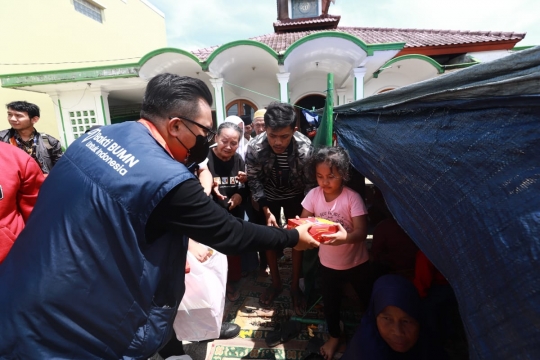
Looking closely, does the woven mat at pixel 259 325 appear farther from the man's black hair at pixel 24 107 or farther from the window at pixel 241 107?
the window at pixel 241 107

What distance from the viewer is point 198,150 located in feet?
4.68

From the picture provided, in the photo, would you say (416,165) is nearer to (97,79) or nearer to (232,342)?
(232,342)

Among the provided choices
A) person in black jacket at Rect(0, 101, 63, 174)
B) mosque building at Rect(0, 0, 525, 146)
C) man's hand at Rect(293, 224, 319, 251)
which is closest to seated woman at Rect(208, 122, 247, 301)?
man's hand at Rect(293, 224, 319, 251)

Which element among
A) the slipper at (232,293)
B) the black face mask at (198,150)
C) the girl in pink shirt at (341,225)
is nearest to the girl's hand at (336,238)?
the girl in pink shirt at (341,225)

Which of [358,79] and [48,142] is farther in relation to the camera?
[358,79]

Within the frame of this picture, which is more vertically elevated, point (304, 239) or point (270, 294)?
point (304, 239)

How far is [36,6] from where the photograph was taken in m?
10.5

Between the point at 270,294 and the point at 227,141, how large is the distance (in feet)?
5.15

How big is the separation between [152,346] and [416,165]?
138cm

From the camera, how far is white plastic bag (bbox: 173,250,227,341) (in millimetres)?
1771

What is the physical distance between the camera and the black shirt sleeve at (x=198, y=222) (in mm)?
1043

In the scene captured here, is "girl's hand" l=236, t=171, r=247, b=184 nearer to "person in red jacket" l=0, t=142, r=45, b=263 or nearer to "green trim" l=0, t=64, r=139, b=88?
"person in red jacket" l=0, t=142, r=45, b=263

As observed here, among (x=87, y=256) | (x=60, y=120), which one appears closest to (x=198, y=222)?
(x=87, y=256)

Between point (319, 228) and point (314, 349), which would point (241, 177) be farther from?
point (314, 349)
